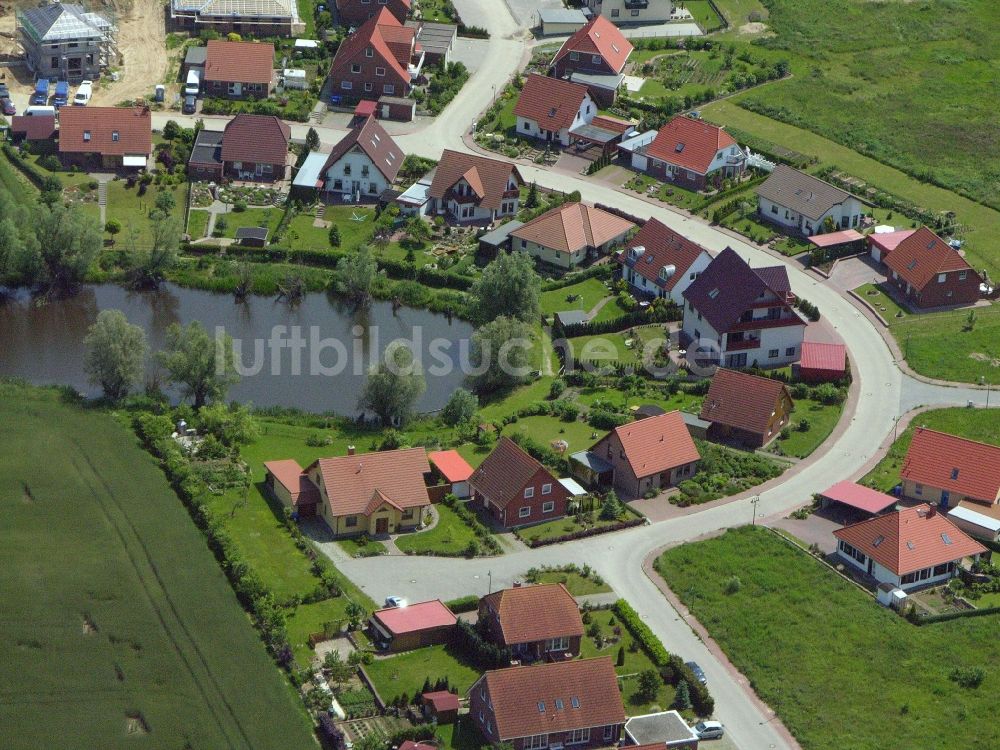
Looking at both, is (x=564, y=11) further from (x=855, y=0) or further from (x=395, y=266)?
(x=395, y=266)

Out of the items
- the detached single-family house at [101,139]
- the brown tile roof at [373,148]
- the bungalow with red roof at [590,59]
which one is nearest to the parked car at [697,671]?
the brown tile roof at [373,148]

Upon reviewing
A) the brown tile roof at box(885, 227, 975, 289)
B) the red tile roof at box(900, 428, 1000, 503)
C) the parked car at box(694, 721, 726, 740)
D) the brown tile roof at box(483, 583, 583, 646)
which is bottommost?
the parked car at box(694, 721, 726, 740)

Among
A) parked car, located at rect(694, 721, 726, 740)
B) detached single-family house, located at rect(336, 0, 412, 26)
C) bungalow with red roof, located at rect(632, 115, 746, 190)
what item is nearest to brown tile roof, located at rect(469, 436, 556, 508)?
parked car, located at rect(694, 721, 726, 740)

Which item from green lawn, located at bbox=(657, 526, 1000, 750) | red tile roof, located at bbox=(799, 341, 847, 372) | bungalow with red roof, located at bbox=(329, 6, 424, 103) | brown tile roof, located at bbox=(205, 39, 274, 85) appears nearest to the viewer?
green lawn, located at bbox=(657, 526, 1000, 750)

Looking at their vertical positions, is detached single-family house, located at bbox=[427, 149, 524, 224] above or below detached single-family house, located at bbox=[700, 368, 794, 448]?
above

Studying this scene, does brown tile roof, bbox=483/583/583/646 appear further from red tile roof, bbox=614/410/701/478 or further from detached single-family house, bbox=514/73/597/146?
detached single-family house, bbox=514/73/597/146

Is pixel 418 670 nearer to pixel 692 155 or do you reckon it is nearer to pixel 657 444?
pixel 657 444

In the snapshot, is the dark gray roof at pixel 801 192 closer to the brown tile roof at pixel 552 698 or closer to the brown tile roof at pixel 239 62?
the brown tile roof at pixel 239 62
